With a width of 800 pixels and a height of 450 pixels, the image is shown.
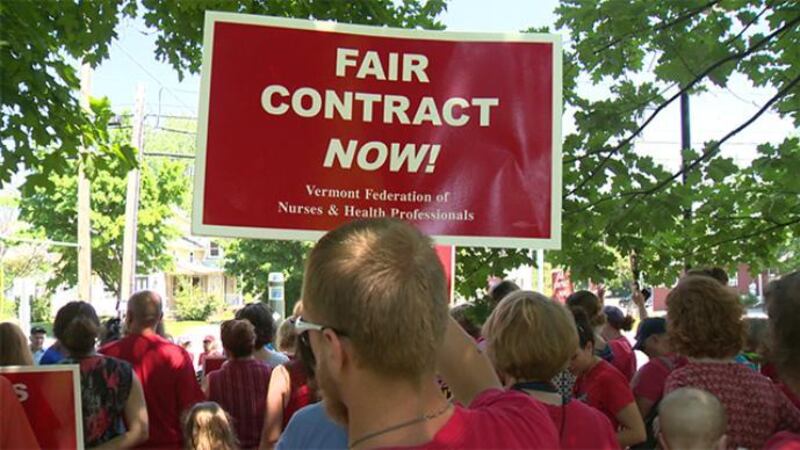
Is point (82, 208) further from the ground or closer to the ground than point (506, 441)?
further from the ground

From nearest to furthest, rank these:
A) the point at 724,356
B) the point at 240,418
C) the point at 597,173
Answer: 1. the point at 724,356
2. the point at 240,418
3. the point at 597,173

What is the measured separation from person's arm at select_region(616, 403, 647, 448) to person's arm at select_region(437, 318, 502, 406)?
2078 millimetres

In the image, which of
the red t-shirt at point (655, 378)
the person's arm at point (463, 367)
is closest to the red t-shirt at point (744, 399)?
the red t-shirt at point (655, 378)

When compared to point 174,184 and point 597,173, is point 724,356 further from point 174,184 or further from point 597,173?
point 174,184

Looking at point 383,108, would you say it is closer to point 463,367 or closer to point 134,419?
point 463,367

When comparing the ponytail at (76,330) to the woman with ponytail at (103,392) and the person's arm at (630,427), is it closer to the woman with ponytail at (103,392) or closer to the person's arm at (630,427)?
the woman with ponytail at (103,392)

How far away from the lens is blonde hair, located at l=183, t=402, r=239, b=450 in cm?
368

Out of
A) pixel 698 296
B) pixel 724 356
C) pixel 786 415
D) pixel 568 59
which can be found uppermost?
pixel 568 59

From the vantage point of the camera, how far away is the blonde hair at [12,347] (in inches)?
151

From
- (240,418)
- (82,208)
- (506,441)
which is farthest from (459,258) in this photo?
(82,208)

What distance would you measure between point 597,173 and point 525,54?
2452 mm

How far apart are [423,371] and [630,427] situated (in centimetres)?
247

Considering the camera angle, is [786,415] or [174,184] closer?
[786,415]

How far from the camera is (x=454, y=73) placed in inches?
115
